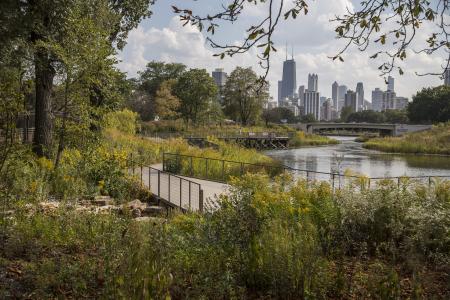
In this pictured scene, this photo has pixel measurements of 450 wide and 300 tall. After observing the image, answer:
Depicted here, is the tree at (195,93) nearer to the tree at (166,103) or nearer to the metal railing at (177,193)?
the tree at (166,103)

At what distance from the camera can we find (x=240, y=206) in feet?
19.5

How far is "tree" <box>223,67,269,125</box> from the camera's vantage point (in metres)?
78.8

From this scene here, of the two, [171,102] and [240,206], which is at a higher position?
[171,102]

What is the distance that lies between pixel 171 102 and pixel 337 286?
61.2 m

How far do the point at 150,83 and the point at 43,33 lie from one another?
70.2 meters

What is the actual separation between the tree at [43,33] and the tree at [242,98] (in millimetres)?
61074

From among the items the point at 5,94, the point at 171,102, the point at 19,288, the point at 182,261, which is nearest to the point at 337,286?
the point at 182,261

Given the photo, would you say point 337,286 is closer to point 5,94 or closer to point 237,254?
point 237,254

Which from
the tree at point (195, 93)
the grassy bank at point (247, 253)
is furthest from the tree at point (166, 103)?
the grassy bank at point (247, 253)

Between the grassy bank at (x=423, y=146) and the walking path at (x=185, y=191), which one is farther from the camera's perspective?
the grassy bank at (x=423, y=146)

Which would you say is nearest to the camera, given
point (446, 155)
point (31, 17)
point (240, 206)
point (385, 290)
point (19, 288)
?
point (385, 290)

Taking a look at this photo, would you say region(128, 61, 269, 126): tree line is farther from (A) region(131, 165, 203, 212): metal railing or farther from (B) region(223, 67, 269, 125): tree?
(A) region(131, 165, 203, 212): metal railing

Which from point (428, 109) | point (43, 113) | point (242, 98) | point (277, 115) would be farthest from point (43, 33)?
point (277, 115)

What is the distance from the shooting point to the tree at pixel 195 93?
6638 cm
